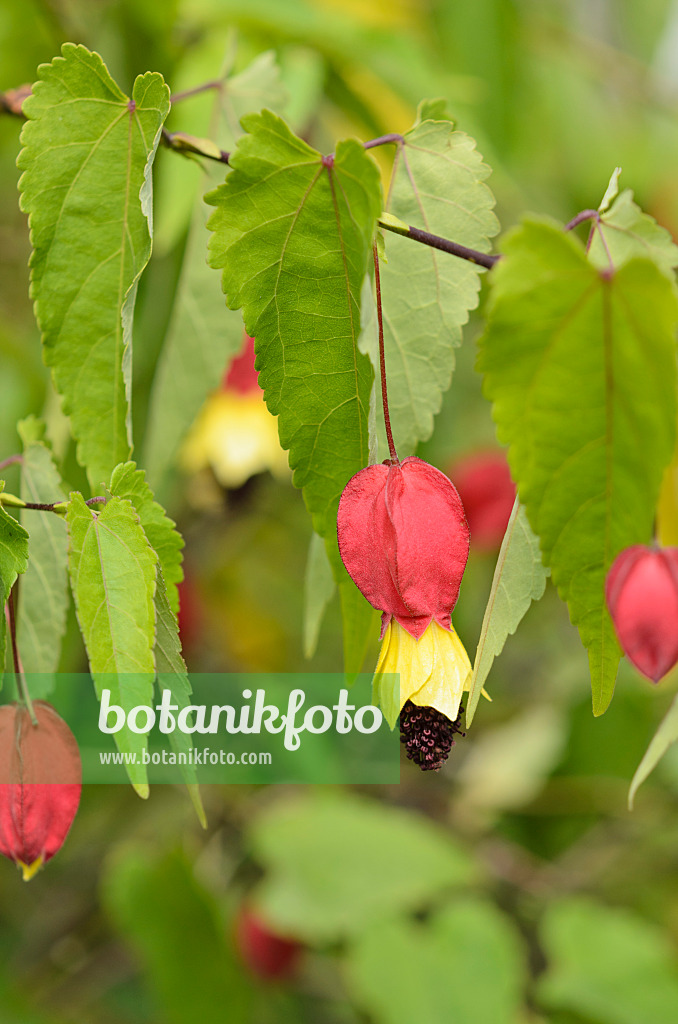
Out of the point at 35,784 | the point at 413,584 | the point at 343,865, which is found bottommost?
the point at 343,865

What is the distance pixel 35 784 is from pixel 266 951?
823 millimetres

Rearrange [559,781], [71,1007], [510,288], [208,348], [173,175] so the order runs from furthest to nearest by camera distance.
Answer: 1. [559,781]
2. [71,1007]
3. [173,175]
4. [208,348]
5. [510,288]

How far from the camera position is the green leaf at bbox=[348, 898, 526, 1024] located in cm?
93

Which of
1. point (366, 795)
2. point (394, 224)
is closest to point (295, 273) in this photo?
point (394, 224)

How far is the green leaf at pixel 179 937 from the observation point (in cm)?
94

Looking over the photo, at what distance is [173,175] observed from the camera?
23.8 inches

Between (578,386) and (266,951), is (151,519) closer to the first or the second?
(578,386)

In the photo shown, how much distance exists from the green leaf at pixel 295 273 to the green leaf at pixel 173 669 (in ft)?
0.20

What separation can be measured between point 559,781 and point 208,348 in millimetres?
914

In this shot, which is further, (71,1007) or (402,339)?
(71,1007)

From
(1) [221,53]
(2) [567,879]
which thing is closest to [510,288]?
(1) [221,53]

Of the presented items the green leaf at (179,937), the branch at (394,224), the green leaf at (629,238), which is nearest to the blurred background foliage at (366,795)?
the green leaf at (179,937)

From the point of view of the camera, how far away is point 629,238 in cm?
30

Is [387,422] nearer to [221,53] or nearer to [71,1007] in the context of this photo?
[221,53]
